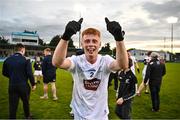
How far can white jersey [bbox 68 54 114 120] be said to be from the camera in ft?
12.6

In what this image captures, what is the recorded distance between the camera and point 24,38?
10956 centimetres

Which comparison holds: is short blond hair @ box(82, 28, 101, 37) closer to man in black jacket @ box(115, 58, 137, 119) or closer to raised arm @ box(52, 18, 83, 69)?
raised arm @ box(52, 18, 83, 69)

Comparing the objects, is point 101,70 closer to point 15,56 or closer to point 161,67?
point 15,56

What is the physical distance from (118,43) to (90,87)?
0.72 meters

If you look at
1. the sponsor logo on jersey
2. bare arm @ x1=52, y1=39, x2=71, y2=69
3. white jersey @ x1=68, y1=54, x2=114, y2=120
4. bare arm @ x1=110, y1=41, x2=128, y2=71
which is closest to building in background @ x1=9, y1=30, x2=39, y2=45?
white jersey @ x1=68, y1=54, x2=114, y2=120

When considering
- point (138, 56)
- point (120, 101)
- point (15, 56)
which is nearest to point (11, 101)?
point (15, 56)

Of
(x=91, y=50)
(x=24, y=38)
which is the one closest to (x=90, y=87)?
(x=91, y=50)

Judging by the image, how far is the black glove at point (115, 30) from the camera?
3.27 meters

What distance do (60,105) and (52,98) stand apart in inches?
68.1

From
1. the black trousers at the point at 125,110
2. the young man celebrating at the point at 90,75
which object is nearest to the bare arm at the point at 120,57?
the young man celebrating at the point at 90,75

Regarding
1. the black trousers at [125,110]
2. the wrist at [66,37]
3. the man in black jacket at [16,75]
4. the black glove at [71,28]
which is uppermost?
the black glove at [71,28]

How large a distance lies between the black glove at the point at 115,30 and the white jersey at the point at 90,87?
2.00ft

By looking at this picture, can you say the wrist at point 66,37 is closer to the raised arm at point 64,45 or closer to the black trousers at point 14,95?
the raised arm at point 64,45

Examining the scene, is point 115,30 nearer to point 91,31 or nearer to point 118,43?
point 118,43
